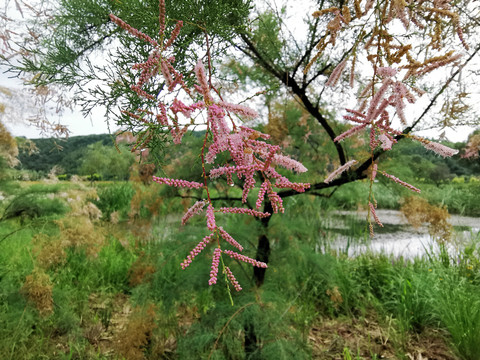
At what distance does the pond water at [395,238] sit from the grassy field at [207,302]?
351 mm

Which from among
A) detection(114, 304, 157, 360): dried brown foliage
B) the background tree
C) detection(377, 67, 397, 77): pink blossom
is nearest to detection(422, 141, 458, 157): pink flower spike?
detection(377, 67, 397, 77): pink blossom

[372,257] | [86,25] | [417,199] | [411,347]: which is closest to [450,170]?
[372,257]

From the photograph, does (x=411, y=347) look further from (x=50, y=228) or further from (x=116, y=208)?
(x=116, y=208)

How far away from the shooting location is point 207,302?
2797mm

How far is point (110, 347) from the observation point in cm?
227

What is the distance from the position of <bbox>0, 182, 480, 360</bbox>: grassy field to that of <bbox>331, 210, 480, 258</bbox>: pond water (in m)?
0.35

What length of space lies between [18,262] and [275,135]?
8.41 feet

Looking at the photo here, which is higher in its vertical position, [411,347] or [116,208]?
[116,208]

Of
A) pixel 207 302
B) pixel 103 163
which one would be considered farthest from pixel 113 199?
pixel 207 302

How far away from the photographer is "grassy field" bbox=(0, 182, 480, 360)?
179 centimetres

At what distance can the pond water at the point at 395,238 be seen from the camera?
3787 mm

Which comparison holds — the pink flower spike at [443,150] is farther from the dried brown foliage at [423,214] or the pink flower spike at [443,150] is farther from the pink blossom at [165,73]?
the dried brown foliage at [423,214]

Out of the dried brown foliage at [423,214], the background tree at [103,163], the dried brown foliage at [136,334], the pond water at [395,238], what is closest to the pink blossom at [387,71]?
the dried brown foliage at [136,334]

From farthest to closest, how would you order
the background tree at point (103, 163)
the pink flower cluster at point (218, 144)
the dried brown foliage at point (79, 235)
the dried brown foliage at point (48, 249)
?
the background tree at point (103, 163) → the dried brown foliage at point (79, 235) → the dried brown foliage at point (48, 249) → the pink flower cluster at point (218, 144)
